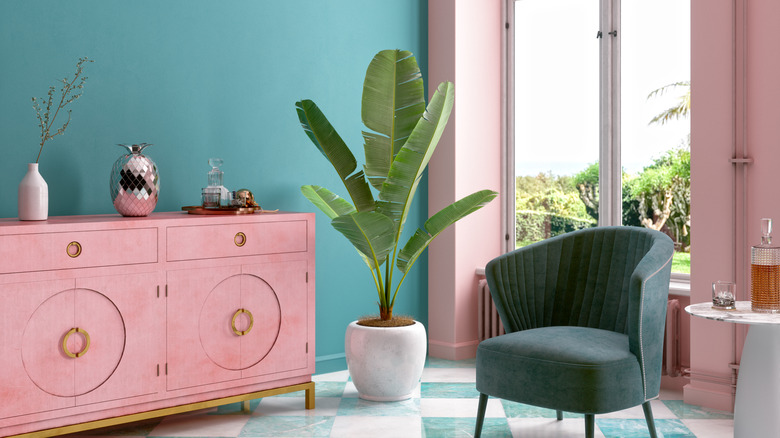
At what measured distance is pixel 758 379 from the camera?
2.63 meters

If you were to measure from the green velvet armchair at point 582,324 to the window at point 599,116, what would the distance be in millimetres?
1063

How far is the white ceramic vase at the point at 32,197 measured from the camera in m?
3.07

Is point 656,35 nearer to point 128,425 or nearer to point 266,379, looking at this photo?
point 266,379

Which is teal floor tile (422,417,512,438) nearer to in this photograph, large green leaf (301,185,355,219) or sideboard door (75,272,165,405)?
large green leaf (301,185,355,219)

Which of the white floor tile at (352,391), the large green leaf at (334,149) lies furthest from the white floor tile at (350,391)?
the large green leaf at (334,149)

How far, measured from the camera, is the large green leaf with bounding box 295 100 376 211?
3736 millimetres

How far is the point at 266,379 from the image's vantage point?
11.8 feet

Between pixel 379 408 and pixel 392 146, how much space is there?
3.88 ft

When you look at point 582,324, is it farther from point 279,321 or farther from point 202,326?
point 202,326

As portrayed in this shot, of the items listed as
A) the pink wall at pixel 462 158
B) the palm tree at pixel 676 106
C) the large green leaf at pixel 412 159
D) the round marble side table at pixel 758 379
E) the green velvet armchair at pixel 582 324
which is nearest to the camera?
the round marble side table at pixel 758 379

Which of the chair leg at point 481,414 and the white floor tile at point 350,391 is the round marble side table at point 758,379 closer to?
the chair leg at point 481,414

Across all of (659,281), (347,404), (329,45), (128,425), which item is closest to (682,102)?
(659,281)

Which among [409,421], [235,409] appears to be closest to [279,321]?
[235,409]

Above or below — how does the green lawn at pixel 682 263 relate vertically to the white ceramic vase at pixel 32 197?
below
